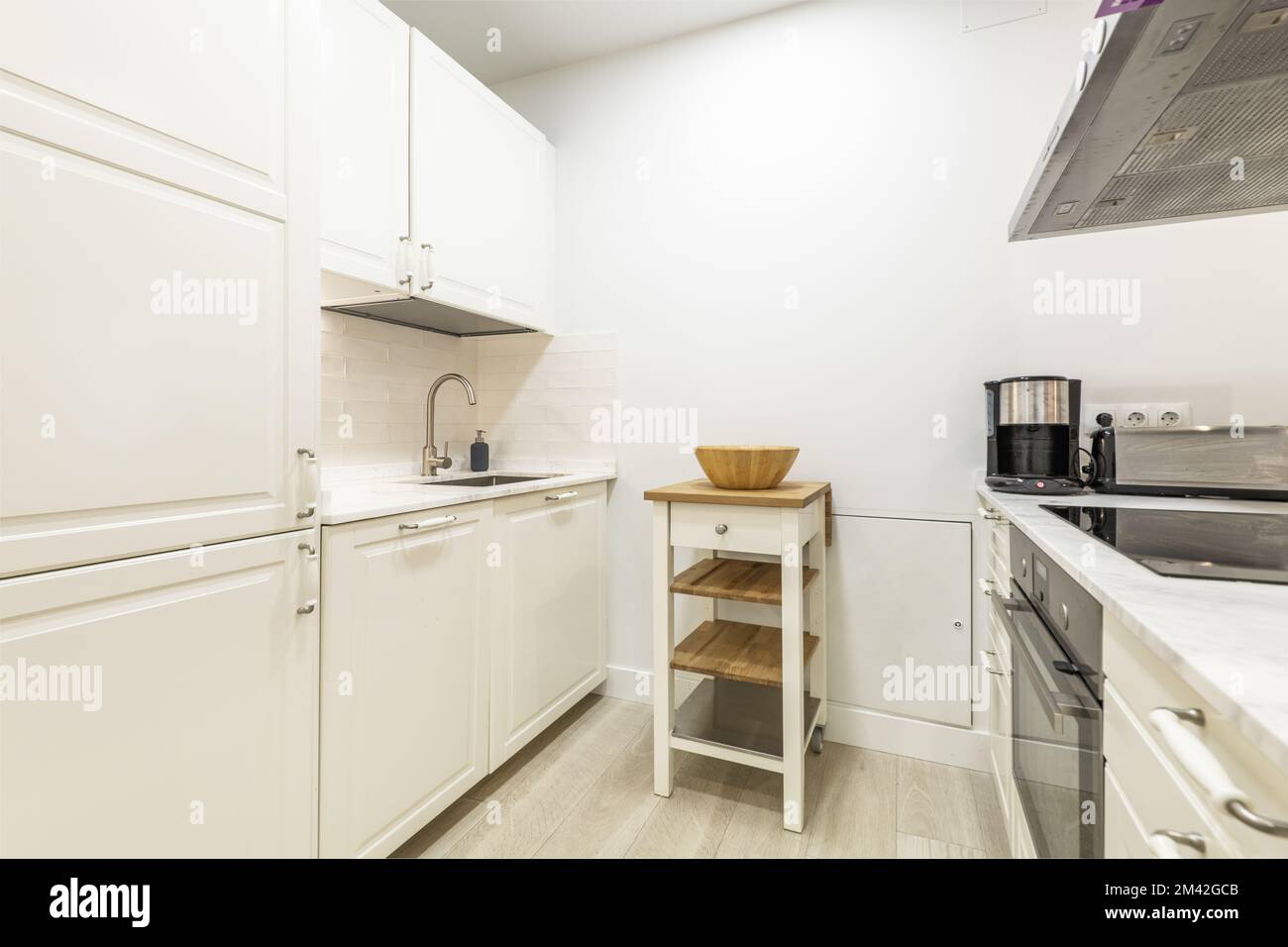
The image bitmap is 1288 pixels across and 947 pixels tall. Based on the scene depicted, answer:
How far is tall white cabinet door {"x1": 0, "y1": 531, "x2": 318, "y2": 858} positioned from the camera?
81 centimetres

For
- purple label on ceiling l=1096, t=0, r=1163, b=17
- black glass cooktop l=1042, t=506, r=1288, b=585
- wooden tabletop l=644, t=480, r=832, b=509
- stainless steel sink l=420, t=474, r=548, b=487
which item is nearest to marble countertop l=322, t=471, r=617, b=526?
stainless steel sink l=420, t=474, r=548, b=487

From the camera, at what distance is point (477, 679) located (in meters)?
1.64

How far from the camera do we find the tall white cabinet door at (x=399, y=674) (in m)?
1.22

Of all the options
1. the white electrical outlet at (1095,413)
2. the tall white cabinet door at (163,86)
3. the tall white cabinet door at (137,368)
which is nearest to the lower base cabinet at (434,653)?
the tall white cabinet door at (137,368)

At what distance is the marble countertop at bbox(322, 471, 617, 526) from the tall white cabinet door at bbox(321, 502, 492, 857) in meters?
0.03

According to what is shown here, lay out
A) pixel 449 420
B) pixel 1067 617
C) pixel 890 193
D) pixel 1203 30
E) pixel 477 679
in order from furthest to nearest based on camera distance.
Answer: pixel 449 420
pixel 890 193
pixel 477 679
pixel 1067 617
pixel 1203 30

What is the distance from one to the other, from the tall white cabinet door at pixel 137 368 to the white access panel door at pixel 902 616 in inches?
67.2

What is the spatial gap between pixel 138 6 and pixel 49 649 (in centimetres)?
101

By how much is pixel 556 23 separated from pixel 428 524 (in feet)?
6.61

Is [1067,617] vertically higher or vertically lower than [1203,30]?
lower

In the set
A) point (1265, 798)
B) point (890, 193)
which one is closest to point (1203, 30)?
point (1265, 798)

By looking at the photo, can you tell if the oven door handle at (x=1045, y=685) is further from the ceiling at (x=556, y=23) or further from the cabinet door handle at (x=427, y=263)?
the ceiling at (x=556, y=23)

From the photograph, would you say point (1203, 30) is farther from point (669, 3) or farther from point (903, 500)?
point (669, 3)

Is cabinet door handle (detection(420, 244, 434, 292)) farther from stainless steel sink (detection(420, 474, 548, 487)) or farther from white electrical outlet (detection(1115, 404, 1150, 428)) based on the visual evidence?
white electrical outlet (detection(1115, 404, 1150, 428))
